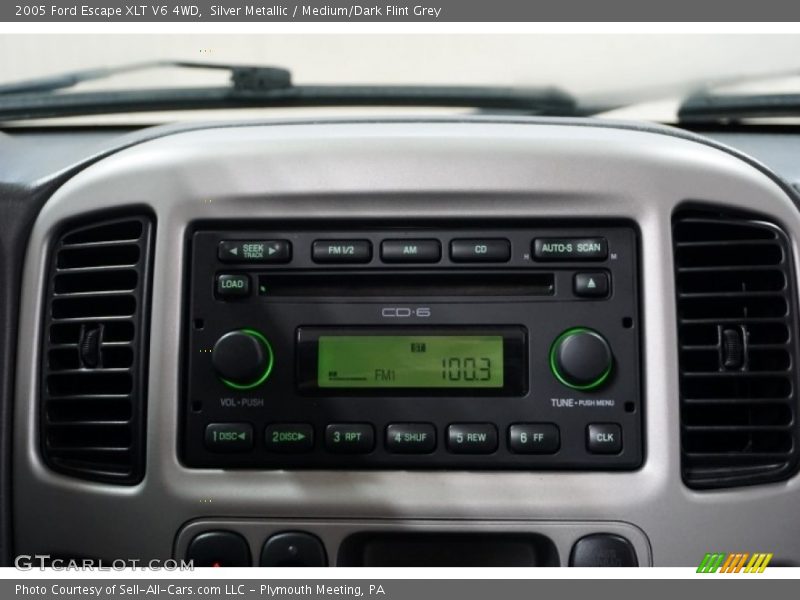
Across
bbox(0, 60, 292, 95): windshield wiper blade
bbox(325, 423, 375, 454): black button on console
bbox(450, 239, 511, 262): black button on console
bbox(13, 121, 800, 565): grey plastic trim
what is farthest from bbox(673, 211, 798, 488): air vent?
Answer: bbox(0, 60, 292, 95): windshield wiper blade

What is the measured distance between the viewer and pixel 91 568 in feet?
4.51

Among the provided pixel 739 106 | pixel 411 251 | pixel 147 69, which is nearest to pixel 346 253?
pixel 411 251

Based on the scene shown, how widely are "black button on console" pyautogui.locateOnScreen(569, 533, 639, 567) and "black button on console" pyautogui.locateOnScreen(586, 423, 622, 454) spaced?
0.44ft

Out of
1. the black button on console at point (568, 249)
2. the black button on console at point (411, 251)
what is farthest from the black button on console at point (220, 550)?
the black button on console at point (568, 249)

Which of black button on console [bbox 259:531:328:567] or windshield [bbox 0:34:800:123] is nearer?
black button on console [bbox 259:531:328:567]

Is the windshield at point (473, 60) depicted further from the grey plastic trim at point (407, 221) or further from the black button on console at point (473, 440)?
the black button on console at point (473, 440)

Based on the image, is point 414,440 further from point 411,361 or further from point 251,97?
point 251,97

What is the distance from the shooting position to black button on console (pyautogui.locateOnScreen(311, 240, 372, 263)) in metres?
1.37

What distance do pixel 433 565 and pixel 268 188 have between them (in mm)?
680

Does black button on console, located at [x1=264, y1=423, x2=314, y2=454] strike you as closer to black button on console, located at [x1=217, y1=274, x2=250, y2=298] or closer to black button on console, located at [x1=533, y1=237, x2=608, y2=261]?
black button on console, located at [x1=217, y1=274, x2=250, y2=298]

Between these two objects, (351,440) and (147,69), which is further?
(147,69)

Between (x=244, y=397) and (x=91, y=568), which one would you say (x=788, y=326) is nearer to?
(x=244, y=397)

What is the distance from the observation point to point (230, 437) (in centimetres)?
136

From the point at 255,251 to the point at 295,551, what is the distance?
0.49 metres
